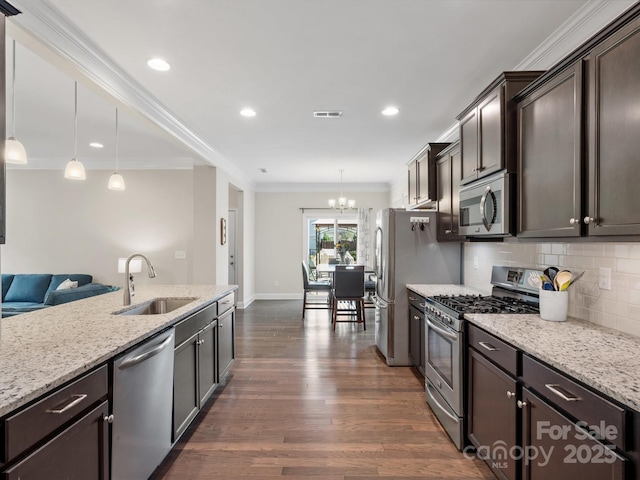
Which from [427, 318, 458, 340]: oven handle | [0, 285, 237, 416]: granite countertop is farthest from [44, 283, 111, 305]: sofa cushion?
[427, 318, 458, 340]: oven handle

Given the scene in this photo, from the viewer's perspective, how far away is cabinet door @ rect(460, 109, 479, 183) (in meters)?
2.50

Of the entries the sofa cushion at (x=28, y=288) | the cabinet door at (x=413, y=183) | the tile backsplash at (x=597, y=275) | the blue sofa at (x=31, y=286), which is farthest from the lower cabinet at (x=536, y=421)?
the sofa cushion at (x=28, y=288)

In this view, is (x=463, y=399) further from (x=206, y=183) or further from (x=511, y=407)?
(x=206, y=183)

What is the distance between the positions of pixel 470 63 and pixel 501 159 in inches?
33.9

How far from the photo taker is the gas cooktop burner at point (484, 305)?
2.19 m

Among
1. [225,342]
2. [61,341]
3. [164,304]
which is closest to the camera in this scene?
[61,341]

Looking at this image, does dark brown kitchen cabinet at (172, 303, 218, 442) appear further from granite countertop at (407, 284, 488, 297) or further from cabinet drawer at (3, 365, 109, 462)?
granite countertop at (407, 284, 488, 297)

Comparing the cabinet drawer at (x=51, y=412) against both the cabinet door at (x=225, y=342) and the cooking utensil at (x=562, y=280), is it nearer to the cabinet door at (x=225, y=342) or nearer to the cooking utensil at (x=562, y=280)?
the cabinet door at (x=225, y=342)

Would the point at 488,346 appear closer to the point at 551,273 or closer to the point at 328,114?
the point at 551,273

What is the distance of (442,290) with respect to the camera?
3301mm

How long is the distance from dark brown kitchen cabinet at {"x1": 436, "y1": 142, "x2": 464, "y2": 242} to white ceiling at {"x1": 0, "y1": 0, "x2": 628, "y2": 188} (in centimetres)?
47

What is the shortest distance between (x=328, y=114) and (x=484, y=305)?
234 cm

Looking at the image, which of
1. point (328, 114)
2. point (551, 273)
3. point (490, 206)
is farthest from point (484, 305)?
point (328, 114)

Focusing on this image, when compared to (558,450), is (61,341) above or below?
above
